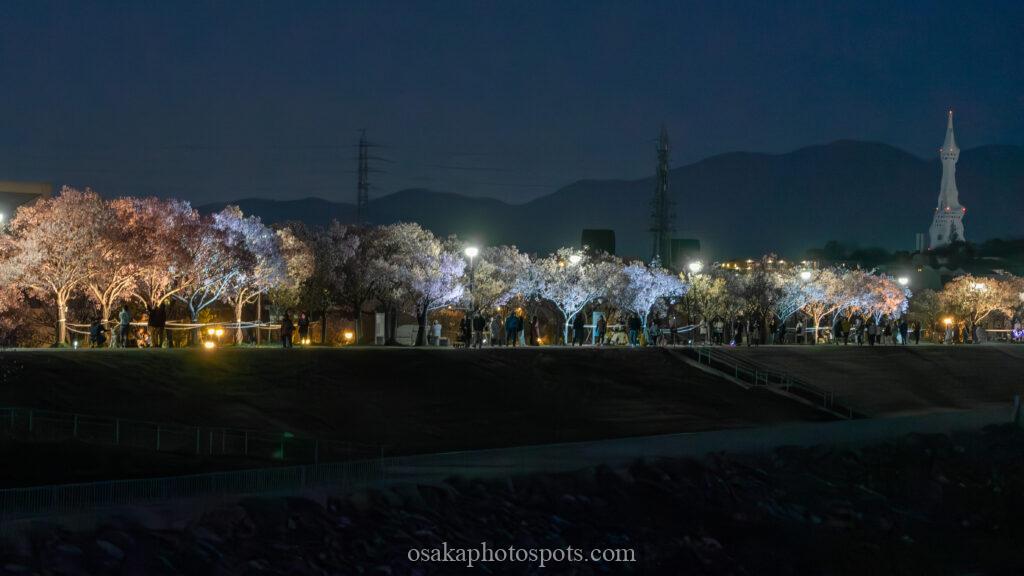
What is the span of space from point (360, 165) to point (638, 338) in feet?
101

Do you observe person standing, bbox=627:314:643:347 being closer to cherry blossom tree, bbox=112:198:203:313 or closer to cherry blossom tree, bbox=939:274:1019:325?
cherry blossom tree, bbox=112:198:203:313

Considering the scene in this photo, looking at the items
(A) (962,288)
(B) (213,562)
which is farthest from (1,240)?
(A) (962,288)

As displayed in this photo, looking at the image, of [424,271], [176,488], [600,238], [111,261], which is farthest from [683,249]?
[176,488]

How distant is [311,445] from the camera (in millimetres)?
21297

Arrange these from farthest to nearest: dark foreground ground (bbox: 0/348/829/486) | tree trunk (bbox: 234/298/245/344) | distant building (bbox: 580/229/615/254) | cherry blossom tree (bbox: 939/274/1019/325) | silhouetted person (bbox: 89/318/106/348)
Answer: distant building (bbox: 580/229/615/254), cherry blossom tree (bbox: 939/274/1019/325), tree trunk (bbox: 234/298/245/344), silhouetted person (bbox: 89/318/106/348), dark foreground ground (bbox: 0/348/829/486)

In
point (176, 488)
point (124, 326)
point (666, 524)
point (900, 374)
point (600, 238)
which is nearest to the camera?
point (176, 488)

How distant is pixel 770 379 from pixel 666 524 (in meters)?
23.5

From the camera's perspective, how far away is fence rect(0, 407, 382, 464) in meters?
20.7

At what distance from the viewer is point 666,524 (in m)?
22.6

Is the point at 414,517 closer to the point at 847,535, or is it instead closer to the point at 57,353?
the point at 847,535

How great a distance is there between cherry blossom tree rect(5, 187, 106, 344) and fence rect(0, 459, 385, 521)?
22.9m

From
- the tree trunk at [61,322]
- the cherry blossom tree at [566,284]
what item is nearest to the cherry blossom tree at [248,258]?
the tree trunk at [61,322]

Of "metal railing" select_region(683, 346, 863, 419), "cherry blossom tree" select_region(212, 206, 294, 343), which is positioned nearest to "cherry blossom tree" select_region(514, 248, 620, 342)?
"cherry blossom tree" select_region(212, 206, 294, 343)

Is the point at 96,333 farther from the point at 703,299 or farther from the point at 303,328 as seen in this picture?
the point at 703,299
